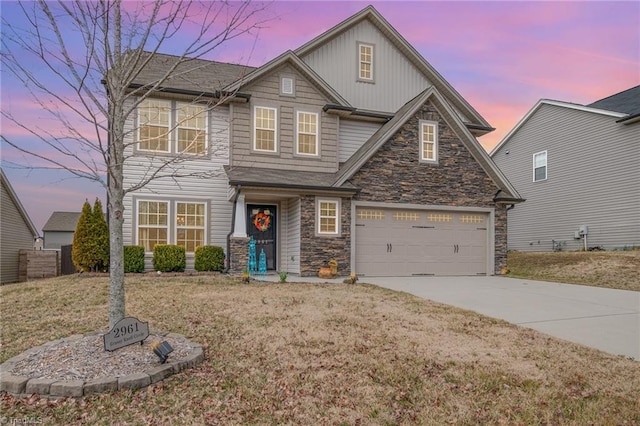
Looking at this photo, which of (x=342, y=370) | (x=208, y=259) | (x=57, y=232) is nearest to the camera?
(x=342, y=370)

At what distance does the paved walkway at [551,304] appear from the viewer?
6488 mm

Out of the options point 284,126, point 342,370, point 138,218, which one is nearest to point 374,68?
point 284,126

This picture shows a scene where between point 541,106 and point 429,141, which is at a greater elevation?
point 541,106

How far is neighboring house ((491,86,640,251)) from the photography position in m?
17.7

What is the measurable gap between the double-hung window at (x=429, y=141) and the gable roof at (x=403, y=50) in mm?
4117

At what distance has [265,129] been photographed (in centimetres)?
1412

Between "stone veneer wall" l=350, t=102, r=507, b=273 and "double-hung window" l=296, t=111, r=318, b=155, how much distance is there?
2.20m

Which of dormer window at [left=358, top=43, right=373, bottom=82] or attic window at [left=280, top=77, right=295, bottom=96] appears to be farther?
dormer window at [left=358, top=43, right=373, bottom=82]

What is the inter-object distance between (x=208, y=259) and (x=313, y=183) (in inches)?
160

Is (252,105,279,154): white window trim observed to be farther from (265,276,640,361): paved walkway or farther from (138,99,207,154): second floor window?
(265,276,640,361): paved walkway

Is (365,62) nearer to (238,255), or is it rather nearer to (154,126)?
(154,126)

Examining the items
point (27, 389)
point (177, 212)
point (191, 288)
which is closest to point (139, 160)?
point (177, 212)

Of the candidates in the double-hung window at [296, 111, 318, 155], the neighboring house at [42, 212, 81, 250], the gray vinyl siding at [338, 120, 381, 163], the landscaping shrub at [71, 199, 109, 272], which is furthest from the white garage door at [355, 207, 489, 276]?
the neighboring house at [42, 212, 81, 250]

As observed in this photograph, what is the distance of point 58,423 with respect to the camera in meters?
3.57
